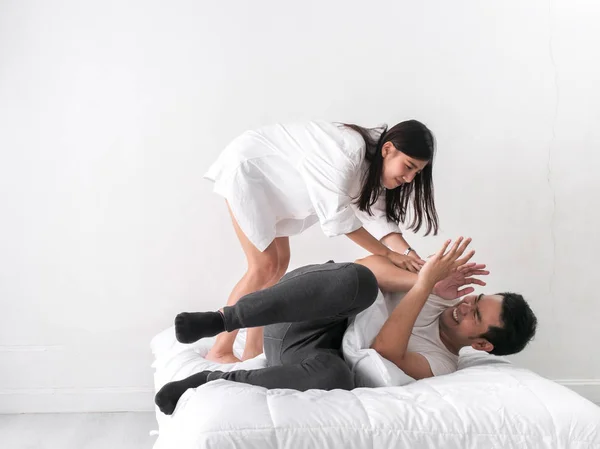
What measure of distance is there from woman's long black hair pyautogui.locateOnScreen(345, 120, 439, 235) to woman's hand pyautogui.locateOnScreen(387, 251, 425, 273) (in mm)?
186

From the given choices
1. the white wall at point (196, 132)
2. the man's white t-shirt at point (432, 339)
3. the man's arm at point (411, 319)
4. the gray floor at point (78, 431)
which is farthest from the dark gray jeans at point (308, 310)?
the white wall at point (196, 132)

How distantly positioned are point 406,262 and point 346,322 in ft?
1.12

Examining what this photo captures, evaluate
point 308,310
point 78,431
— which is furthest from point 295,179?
point 78,431

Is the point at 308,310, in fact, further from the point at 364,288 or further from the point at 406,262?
the point at 406,262

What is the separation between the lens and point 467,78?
2.83 meters

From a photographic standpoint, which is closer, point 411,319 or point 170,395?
point 170,395

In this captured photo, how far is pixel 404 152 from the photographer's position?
2.17 m

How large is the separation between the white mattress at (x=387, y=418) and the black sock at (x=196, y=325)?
145mm

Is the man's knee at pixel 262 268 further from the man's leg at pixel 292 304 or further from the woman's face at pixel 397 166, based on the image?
the man's leg at pixel 292 304

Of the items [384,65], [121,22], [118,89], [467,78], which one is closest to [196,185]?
[118,89]

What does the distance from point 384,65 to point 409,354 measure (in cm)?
134

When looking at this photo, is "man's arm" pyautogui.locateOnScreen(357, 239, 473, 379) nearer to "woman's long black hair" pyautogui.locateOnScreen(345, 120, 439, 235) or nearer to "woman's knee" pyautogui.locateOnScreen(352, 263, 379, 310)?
"woman's knee" pyautogui.locateOnScreen(352, 263, 379, 310)

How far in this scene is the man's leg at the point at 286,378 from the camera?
5.66 ft

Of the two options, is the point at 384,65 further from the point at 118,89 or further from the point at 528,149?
the point at 118,89
